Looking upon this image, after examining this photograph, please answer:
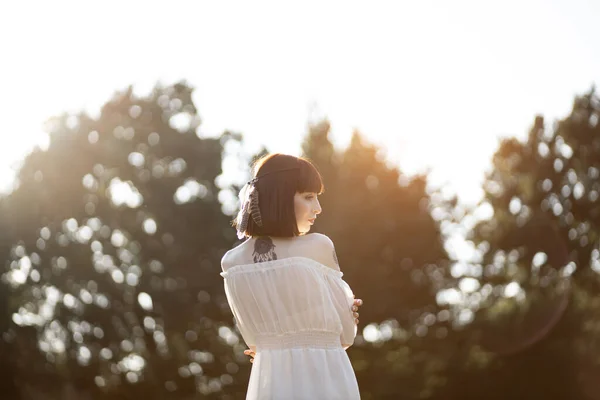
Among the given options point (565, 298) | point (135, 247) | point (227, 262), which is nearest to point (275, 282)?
point (227, 262)

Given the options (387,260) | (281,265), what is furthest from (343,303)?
(387,260)

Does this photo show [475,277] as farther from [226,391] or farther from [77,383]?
[77,383]

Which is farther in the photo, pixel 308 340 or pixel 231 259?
pixel 231 259

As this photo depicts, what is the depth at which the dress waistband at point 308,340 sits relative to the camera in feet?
13.4

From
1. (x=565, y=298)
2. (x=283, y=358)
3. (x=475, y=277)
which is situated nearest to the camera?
(x=283, y=358)

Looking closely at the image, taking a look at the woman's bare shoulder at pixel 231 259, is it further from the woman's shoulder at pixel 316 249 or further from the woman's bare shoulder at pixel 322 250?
the woman's bare shoulder at pixel 322 250

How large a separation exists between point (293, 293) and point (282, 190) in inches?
18.9

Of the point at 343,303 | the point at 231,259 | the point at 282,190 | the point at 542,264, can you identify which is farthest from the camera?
the point at 542,264

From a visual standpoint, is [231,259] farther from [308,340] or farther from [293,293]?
[308,340]

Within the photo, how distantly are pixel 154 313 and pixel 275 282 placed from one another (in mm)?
30462

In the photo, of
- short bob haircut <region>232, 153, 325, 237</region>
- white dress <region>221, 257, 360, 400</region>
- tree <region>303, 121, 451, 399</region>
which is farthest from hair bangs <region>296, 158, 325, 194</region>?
tree <region>303, 121, 451, 399</region>

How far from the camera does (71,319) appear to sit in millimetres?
34688

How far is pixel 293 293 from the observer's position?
13.4ft

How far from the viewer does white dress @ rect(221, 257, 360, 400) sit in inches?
158
